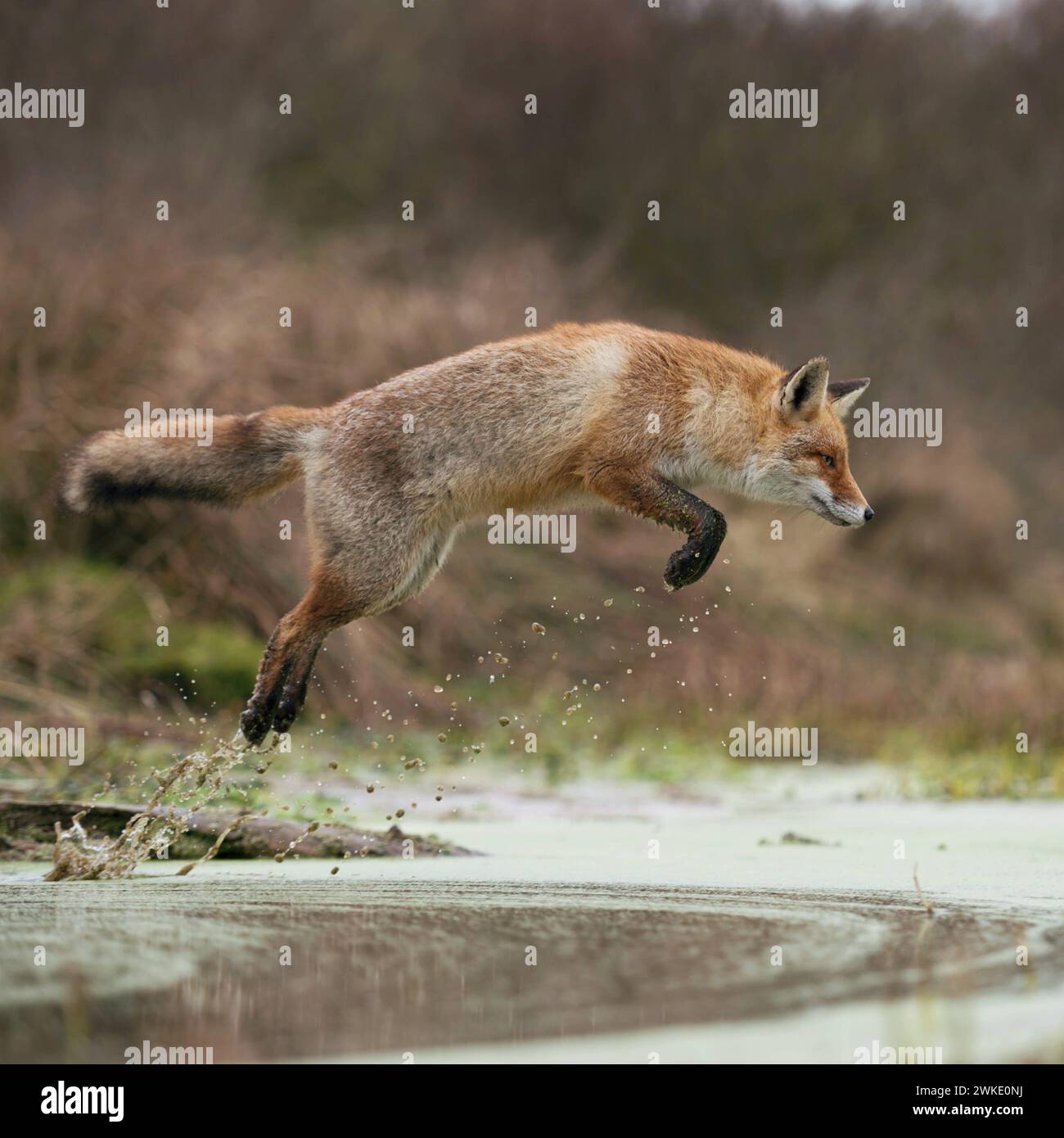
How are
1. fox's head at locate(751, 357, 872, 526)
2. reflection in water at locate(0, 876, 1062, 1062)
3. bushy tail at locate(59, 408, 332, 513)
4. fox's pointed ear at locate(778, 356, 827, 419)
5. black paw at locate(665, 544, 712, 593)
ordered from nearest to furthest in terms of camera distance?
reflection in water at locate(0, 876, 1062, 1062) → black paw at locate(665, 544, 712, 593) → fox's pointed ear at locate(778, 356, 827, 419) → fox's head at locate(751, 357, 872, 526) → bushy tail at locate(59, 408, 332, 513)

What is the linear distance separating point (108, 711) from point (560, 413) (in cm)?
509

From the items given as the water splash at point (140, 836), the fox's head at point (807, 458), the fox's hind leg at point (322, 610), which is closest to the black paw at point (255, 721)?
the fox's hind leg at point (322, 610)

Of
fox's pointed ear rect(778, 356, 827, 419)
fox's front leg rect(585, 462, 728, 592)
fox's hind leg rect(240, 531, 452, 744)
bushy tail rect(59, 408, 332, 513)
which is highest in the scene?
fox's pointed ear rect(778, 356, 827, 419)

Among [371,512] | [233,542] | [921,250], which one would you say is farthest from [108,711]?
[921,250]

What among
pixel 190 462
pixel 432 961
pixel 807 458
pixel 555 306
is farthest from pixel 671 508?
pixel 555 306

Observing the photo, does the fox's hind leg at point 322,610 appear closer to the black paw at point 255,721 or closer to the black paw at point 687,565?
the black paw at point 255,721

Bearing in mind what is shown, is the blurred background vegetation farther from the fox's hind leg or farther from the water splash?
the water splash

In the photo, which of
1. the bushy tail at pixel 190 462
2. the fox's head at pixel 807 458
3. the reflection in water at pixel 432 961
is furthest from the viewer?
the bushy tail at pixel 190 462

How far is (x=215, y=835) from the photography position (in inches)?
316

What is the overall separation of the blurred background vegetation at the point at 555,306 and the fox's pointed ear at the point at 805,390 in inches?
84.3

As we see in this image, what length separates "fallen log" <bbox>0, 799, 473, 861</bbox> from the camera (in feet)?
25.9

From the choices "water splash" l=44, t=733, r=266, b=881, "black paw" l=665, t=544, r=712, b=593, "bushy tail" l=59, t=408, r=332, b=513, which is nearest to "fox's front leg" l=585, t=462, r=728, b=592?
"black paw" l=665, t=544, r=712, b=593

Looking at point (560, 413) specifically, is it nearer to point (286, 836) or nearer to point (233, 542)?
point (286, 836)

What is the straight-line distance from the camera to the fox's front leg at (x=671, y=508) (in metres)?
7.19
